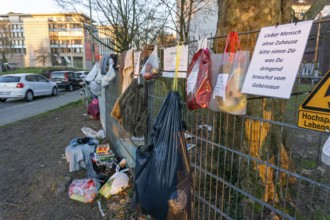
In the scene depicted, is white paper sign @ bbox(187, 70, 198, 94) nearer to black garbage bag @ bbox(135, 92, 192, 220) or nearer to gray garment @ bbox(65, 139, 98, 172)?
black garbage bag @ bbox(135, 92, 192, 220)

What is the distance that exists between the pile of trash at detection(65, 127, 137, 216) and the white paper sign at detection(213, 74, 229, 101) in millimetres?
2004

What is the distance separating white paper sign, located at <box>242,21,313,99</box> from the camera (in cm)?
121

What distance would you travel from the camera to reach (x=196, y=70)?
6.03ft

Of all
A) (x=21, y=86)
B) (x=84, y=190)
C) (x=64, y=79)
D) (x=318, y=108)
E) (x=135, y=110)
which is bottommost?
(x=84, y=190)

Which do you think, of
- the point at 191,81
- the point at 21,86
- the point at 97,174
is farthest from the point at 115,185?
the point at 21,86

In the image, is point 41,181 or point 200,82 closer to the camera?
point 200,82

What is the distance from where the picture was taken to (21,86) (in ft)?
43.0

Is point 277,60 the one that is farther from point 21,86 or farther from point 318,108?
point 21,86

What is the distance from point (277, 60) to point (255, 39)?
958mm

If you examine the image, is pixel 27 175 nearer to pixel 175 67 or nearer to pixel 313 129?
pixel 175 67

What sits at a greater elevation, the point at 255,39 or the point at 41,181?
the point at 255,39

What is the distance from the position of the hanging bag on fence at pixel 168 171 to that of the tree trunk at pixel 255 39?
705 mm

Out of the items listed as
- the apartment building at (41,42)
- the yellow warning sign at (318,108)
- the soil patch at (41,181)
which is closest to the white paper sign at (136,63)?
the soil patch at (41,181)

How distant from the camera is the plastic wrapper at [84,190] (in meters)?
3.19
